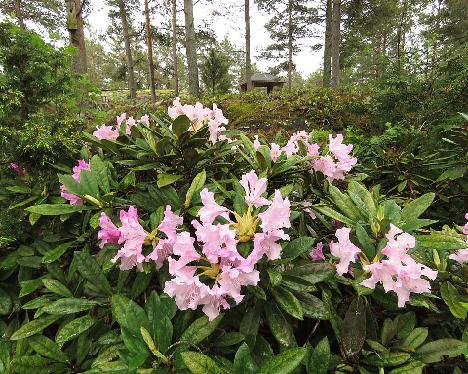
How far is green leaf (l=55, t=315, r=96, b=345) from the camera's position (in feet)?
3.95

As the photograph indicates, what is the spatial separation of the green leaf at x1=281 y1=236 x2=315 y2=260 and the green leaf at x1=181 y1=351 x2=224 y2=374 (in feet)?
1.38

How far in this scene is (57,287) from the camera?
55.2 inches

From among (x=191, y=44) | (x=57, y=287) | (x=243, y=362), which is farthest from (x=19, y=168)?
(x=191, y=44)

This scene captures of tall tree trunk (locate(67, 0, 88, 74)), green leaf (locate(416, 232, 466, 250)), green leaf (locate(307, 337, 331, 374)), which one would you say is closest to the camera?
green leaf (locate(307, 337, 331, 374))

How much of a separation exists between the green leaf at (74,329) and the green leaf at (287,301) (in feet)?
2.28

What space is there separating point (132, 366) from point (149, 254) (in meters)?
0.35

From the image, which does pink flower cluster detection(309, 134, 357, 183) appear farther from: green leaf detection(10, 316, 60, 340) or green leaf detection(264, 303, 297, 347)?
green leaf detection(10, 316, 60, 340)

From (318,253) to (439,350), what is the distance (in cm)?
53

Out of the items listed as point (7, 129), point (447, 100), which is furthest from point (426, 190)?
point (7, 129)

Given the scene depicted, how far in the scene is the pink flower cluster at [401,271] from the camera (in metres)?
0.97

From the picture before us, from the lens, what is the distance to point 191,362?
0.92 meters

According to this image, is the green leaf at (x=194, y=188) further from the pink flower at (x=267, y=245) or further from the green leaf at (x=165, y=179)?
the pink flower at (x=267, y=245)

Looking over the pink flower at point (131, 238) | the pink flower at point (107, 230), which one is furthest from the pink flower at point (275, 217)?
the pink flower at point (107, 230)

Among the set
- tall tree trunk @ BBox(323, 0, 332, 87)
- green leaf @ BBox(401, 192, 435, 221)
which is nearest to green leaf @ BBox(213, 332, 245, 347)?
A: green leaf @ BBox(401, 192, 435, 221)
